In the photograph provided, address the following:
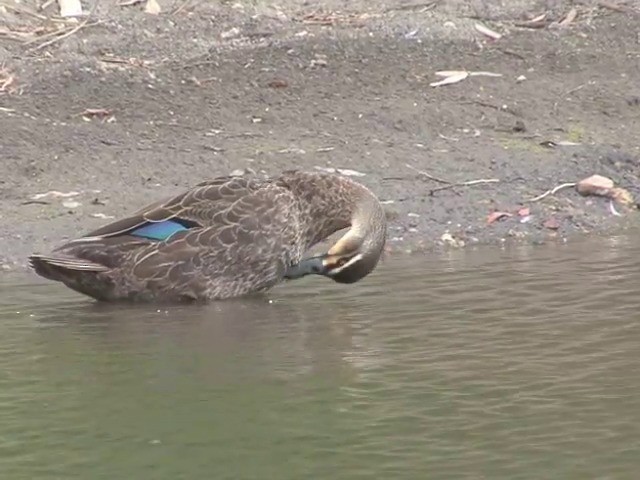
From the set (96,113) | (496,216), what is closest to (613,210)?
(496,216)

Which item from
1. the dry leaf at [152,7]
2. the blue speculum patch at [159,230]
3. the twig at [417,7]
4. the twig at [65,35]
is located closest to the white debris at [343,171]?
the blue speculum patch at [159,230]

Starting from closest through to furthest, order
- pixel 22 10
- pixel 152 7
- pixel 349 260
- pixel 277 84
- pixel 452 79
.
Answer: pixel 349 260, pixel 277 84, pixel 452 79, pixel 22 10, pixel 152 7

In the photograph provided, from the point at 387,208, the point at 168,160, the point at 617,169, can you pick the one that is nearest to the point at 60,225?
the point at 168,160

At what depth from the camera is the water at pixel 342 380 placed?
5336 millimetres

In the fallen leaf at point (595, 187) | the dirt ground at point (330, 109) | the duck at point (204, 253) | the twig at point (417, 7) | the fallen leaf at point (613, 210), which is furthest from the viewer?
the twig at point (417, 7)

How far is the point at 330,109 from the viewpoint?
12320 millimetres

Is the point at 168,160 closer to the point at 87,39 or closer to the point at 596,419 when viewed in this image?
the point at 87,39

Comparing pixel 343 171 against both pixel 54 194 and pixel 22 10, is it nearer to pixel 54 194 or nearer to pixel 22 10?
pixel 54 194

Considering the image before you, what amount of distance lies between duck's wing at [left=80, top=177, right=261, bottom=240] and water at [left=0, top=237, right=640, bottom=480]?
1.56 feet

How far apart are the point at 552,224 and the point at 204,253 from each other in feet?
9.62

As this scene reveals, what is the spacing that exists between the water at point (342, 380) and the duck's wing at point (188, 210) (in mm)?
475

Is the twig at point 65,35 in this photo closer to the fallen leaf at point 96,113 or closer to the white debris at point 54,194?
the fallen leaf at point 96,113

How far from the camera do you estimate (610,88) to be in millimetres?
13305

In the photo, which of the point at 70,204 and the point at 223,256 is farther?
the point at 70,204
